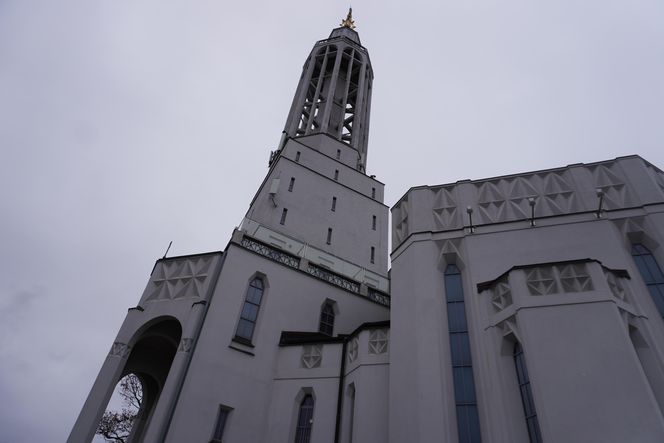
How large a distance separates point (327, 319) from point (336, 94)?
84.6ft

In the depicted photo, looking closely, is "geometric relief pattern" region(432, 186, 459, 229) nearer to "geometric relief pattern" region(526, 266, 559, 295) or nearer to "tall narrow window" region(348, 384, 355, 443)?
"geometric relief pattern" region(526, 266, 559, 295)

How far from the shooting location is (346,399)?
661 inches

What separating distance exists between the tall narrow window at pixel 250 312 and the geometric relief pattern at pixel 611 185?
47.3 feet

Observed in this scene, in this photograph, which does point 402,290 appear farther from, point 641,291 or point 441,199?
point 641,291

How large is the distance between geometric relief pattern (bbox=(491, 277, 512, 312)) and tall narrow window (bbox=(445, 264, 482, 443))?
1277 mm

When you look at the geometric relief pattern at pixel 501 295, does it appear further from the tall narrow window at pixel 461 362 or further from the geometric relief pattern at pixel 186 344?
the geometric relief pattern at pixel 186 344

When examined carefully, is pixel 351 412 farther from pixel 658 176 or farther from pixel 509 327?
pixel 658 176

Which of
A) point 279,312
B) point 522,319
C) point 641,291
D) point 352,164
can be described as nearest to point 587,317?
point 522,319

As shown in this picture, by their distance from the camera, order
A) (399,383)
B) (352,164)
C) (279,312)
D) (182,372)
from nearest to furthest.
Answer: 1. (399,383)
2. (182,372)
3. (279,312)
4. (352,164)

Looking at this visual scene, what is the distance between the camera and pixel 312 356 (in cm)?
1844

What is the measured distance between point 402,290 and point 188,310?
29.4 ft

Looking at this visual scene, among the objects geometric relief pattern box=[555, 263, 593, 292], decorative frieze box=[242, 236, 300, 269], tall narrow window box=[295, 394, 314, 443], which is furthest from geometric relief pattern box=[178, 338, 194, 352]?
geometric relief pattern box=[555, 263, 593, 292]

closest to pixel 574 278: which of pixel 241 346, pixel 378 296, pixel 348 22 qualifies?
pixel 378 296

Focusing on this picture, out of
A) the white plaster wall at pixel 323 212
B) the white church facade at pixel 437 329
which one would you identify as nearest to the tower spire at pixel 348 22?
the white plaster wall at pixel 323 212
